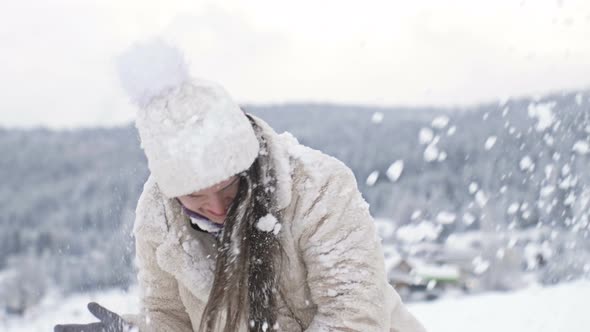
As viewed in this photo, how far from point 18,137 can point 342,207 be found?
188 ft

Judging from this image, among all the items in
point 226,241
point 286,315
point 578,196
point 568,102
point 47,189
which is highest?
point 226,241

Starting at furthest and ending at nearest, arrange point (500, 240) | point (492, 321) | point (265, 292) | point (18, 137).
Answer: point (18, 137), point (500, 240), point (492, 321), point (265, 292)

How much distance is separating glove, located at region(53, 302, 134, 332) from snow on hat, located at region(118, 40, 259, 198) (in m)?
0.39

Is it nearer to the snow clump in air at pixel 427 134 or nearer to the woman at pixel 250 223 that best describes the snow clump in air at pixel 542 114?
the snow clump in air at pixel 427 134

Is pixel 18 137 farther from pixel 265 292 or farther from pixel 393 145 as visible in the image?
pixel 265 292

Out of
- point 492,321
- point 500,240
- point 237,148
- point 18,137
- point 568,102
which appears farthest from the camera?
point 18,137

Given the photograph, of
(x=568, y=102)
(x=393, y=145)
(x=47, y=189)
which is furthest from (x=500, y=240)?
(x=47, y=189)

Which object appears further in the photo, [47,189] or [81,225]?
[47,189]

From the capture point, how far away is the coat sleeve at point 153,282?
5.88 ft

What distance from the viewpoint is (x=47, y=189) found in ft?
182

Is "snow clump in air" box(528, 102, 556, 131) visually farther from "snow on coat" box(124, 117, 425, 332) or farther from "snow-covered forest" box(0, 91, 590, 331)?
"snow on coat" box(124, 117, 425, 332)

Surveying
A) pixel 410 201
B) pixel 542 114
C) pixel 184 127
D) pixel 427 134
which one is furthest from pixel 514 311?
pixel 410 201

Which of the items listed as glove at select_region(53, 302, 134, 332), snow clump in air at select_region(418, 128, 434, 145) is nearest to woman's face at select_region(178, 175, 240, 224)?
glove at select_region(53, 302, 134, 332)

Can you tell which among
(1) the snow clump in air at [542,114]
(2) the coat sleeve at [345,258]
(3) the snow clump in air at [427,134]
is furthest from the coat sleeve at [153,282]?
(1) the snow clump in air at [542,114]
